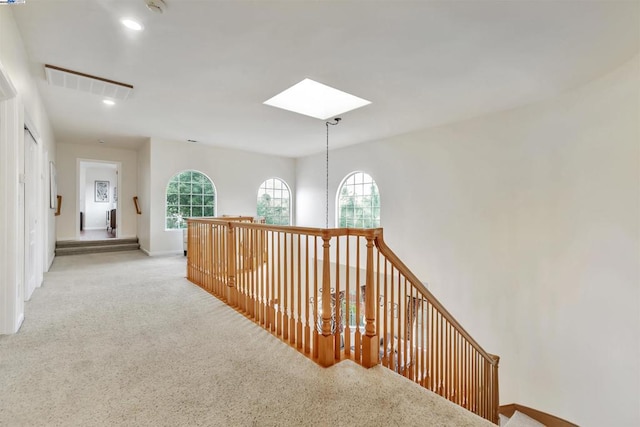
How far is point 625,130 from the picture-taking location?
2.92 meters

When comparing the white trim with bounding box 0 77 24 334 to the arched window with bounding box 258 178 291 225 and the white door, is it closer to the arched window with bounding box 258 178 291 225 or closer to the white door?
the white door

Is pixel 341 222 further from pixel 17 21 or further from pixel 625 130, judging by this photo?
pixel 17 21

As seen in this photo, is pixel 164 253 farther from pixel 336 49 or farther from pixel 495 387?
pixel 495 387

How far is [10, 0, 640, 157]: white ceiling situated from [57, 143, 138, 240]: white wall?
304cm

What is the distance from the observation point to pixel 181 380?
5.65ft

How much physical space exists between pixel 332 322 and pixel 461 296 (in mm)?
3345

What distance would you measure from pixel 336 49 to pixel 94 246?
7.04m

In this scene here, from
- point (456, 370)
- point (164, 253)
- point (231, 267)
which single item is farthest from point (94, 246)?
point (456, 370)

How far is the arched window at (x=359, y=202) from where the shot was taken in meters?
6.27

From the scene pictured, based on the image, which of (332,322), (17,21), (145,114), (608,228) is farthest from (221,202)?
(608,228)

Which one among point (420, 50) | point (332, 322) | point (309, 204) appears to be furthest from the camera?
point (309, 204)

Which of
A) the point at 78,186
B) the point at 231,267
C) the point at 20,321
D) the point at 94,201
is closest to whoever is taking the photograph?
the point at 20,321

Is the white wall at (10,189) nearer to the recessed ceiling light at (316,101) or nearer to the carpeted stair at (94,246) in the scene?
the recessed ceiling light at (316,101)

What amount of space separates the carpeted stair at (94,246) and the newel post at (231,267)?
5.17 m
